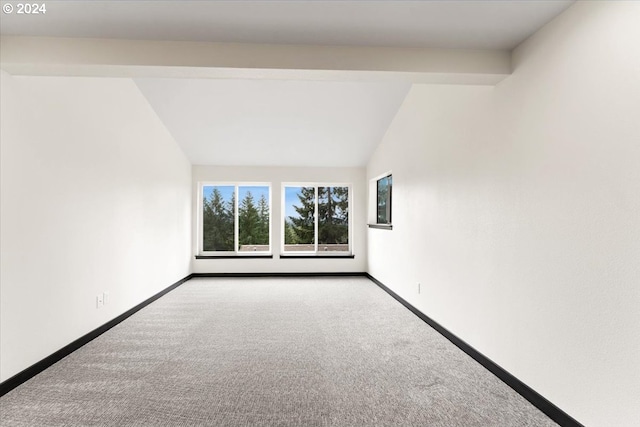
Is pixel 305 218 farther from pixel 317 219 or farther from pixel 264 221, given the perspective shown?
pixel 264 221

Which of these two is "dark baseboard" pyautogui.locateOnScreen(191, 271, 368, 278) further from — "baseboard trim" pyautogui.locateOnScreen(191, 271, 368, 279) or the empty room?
the empty room

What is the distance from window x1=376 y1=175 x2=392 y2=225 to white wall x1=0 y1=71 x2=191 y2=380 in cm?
338

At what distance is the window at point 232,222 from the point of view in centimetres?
710

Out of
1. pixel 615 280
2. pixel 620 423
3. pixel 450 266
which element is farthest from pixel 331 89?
pixel 620 423

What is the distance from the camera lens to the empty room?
6.12 feet

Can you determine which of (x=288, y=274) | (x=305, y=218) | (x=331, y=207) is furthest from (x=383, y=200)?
(x=288, y=274)

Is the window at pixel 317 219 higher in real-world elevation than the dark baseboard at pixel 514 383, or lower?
higher

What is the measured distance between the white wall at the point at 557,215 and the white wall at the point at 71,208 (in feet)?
10.6

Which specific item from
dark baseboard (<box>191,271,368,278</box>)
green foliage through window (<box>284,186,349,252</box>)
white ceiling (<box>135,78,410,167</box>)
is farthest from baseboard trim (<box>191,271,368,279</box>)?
white ceiling (<box>135,78,410,167</box>)

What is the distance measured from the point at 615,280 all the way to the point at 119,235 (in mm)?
4078

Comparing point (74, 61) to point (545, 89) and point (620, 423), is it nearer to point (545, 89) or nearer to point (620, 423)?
point (545, 89)

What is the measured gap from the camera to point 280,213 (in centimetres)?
705

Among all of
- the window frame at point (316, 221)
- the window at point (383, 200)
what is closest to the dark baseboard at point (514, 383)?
the window at point (383, 200)

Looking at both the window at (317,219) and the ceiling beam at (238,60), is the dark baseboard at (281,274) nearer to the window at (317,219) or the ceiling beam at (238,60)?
the window at (317,219)
